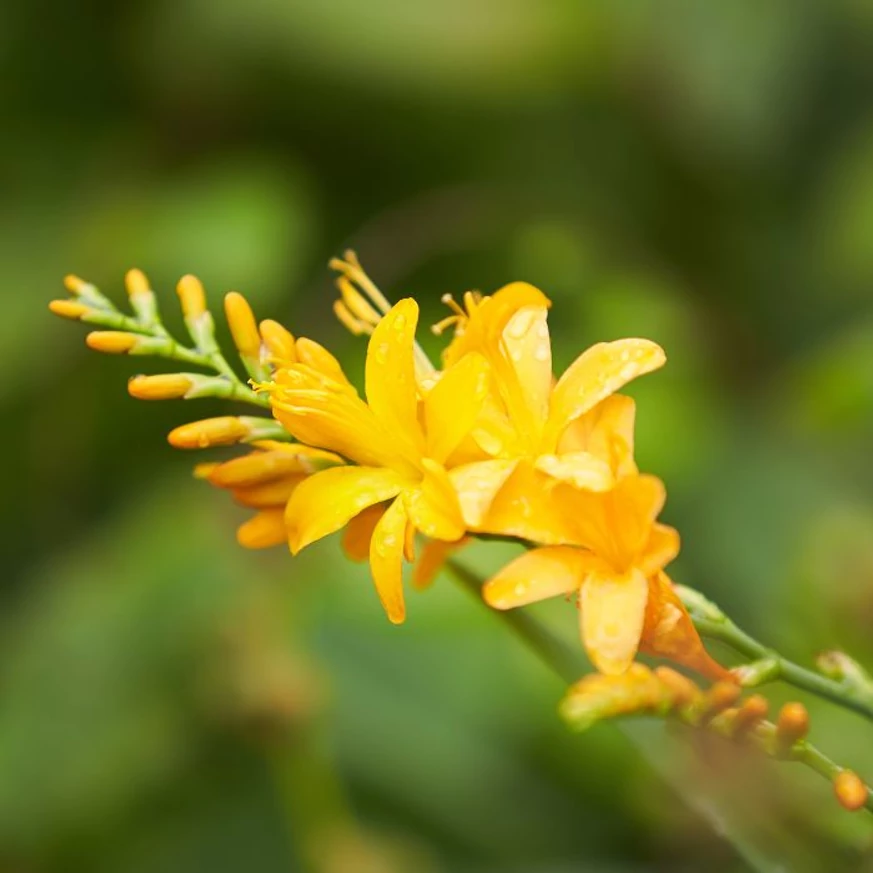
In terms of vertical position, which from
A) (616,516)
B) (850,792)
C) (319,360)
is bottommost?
(850,792)

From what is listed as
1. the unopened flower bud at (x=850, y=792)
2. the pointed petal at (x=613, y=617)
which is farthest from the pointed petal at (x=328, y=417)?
the unopened flower bud at (x=850, y=792)

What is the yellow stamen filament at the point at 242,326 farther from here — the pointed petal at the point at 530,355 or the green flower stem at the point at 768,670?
the green flower stem at the point at 768,670

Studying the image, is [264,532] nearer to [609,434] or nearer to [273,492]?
[273,492]

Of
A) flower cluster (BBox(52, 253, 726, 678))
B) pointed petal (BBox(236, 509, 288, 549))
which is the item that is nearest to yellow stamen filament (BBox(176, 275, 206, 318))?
flower cluster (BBox(52, 253, 726, 678))

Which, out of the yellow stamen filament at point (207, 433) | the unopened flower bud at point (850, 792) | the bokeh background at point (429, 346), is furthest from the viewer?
the bokeh background at point (429, 346)

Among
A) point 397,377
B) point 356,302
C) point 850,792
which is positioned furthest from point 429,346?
point 850,792

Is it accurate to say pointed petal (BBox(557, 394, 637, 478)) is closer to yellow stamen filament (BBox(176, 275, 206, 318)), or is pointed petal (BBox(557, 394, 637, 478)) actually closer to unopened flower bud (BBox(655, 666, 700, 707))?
unopened flower bud (BBox(655, 666, 700, 707))

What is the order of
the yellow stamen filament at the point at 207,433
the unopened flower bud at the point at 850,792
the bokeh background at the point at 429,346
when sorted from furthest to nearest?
the bokeh background at the point at 429,346
the yellow stamen filament at the point at 207,433
the unopened flower bud at the point at 850,792

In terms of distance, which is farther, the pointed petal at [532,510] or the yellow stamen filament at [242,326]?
the yellow stamen filament at [242,326]

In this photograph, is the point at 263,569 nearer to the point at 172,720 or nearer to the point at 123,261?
the point at 172,720
